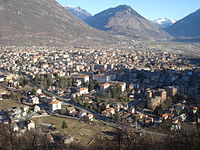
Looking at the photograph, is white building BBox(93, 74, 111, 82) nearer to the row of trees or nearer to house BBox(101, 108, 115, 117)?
house BBox(101, 108, 115, 117)

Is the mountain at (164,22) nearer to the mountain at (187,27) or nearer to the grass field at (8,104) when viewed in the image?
the mountain at (187,27)

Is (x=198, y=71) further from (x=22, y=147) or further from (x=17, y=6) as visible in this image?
(x=17, y=6)

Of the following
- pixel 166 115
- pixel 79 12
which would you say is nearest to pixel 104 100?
pixel 166 115

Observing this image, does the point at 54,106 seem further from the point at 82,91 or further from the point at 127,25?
the point at 127,25

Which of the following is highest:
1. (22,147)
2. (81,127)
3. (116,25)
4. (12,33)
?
(116,25)

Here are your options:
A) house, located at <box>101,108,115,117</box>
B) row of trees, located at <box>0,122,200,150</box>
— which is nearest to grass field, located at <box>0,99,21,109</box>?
house, located at <box>101,108,115,117</box>

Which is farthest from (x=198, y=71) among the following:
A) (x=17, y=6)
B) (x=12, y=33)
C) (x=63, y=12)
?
(x=63, y=12)
